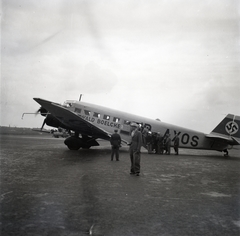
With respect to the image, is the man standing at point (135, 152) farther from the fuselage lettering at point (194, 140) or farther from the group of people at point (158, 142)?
the fuselage lettering at point (194, 140)

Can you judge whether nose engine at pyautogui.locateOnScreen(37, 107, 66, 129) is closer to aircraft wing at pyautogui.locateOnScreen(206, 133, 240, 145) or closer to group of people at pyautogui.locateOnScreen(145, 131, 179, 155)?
group of people at pyautogui.locateOnScreen(145, 131, 179, 155)

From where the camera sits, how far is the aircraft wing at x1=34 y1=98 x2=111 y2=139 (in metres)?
13.7

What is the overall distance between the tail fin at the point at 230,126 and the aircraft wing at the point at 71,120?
7792 millimetres

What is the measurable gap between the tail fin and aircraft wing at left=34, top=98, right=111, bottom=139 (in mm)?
7792

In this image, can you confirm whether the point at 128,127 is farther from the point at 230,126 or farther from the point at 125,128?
the point at 230,126

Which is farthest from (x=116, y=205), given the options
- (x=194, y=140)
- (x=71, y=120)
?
(x=194, y=140)

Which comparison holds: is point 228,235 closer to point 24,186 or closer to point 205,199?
point 205,199

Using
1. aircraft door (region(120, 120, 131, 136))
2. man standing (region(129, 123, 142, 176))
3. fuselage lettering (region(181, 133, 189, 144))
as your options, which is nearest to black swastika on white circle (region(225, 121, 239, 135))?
fuselage lettering (region(181, 133, 189, 144))

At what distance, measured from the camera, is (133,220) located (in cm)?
392

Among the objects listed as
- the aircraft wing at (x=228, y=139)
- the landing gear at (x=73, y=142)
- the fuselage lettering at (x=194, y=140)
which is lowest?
the landing gear at (x=73, y=142)

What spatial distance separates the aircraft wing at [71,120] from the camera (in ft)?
45.0

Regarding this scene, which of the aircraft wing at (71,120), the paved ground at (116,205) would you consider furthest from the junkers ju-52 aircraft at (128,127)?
the paved ground at (116,205)

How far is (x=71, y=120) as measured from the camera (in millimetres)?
14477

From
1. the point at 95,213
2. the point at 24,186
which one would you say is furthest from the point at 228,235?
the point at 24,186
